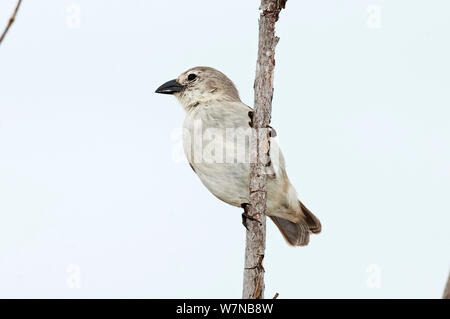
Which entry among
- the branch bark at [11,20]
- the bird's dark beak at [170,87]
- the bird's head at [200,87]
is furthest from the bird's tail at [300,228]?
the branch bark at [11,20]

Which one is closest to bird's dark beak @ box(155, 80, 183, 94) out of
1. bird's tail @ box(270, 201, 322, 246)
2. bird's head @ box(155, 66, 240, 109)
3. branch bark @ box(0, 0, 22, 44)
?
bird's head @ box(155, 66, 240, 109)

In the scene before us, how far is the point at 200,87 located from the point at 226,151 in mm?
1279

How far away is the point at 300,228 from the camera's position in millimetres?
6996

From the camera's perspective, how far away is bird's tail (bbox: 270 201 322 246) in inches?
272

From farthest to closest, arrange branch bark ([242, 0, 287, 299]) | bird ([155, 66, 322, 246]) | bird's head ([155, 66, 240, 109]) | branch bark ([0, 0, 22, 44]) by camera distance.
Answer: bird's head ([155, 66, 240, 109]) < bird ([155, 66, 322, 246]) < branch bark ([242, 0, 287, 299]) < branch bark ([0, 0, 22, 44])

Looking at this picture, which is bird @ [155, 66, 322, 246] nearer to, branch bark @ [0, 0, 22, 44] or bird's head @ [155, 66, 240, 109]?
bird's head @ [155, 66, 240, 109]

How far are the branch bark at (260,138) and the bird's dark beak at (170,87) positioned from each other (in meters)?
2.57

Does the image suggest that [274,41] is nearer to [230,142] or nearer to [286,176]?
[230,142]

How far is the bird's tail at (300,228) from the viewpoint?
22.7 feet

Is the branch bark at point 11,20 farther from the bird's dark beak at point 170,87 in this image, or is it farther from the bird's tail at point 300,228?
the bird's tail at point 300,228

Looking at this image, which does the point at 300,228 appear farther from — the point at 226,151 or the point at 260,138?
the point at 260,138

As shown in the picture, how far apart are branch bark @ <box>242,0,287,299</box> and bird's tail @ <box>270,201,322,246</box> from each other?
2465 millimetres

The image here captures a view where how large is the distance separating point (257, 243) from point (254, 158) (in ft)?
1.86

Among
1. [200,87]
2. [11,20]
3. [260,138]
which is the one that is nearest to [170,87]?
[200,87]
